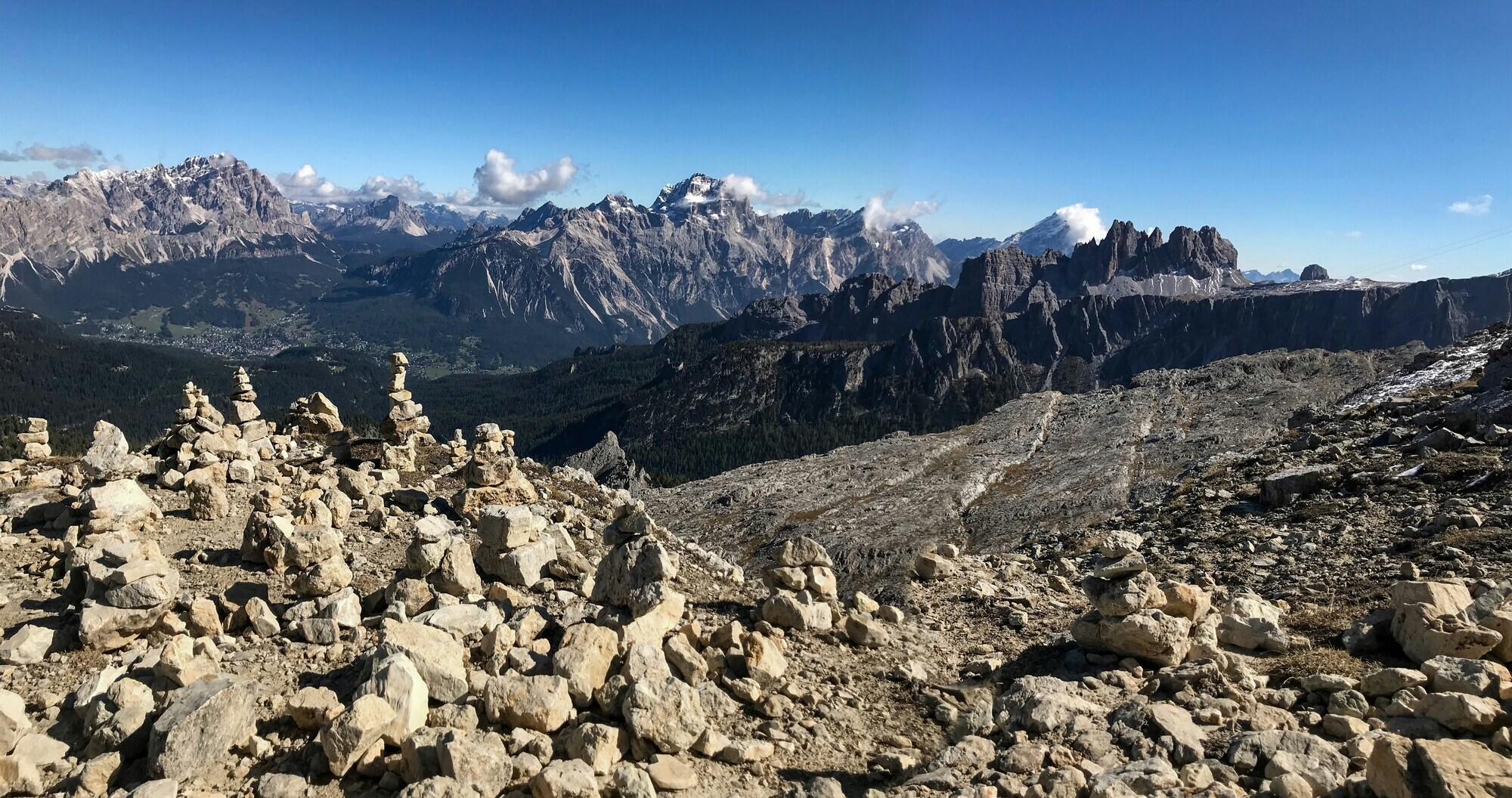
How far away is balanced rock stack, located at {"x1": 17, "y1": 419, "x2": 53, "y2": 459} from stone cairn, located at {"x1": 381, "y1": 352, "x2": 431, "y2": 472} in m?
14.3

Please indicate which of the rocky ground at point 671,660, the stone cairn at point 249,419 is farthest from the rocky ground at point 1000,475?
the stone cairn at point 249,419

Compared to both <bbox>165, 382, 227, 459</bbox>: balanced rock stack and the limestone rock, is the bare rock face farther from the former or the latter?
<bbox>165, 382, 227, 459</bbox>: balanced rock stack

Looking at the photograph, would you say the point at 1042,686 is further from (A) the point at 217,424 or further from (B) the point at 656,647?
(A) the point at 217,424

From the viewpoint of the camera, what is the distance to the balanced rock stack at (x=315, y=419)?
42.0 metres

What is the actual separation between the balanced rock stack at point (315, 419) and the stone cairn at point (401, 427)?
3.80 m

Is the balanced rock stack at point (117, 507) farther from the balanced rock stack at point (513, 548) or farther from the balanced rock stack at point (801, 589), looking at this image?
the balanced rock stack at point (801, 589)

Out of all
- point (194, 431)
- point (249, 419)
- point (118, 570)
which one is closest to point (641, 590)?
point (118, 570)

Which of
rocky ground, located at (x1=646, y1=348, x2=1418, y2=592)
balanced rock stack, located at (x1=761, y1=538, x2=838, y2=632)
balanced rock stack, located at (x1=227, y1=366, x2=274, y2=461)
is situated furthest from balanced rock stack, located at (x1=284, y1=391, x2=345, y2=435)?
rocky ground, located at (x1=646, y1=348, x2=1418, y2=592)

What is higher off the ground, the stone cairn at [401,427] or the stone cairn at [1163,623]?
the stone cairn at [401,427]

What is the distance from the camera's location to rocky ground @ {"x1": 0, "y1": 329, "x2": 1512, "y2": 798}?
35.2 ft

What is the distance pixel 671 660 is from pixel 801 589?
5.43m

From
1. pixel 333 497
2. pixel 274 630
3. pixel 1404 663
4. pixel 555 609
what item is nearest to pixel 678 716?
pixel 555 609

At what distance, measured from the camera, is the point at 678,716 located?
37.9 ft

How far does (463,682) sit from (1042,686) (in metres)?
10.2
